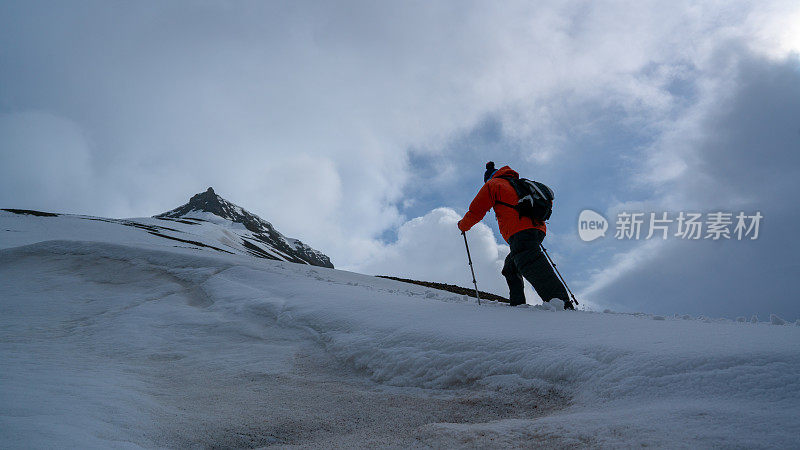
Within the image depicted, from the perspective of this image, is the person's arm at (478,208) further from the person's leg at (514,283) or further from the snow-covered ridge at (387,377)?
the snow-covered ridge at (387,377)

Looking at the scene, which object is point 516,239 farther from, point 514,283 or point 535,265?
point 514,283

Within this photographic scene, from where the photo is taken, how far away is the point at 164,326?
662 centimetres

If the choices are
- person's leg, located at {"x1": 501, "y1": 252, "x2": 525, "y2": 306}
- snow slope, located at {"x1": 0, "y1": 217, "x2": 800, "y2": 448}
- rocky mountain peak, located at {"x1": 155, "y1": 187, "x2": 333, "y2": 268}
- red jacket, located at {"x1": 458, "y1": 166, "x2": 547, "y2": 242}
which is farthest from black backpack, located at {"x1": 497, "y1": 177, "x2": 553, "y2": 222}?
rocky mountain peak, located at {"x1": 155, "y1": 187, "x2": 333, "y2": 268}

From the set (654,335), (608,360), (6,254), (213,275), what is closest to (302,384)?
(608,360)

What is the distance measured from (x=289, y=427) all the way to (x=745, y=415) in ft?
9.51

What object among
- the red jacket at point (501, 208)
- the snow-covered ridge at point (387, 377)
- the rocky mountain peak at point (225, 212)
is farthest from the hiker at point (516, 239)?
the rocky mountain peak at point (225, 212)

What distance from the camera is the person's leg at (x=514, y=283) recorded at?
773cm

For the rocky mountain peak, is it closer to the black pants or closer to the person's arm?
the person's arm

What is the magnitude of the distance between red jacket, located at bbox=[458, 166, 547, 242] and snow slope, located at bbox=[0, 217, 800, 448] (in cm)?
196

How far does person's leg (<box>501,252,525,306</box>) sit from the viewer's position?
773cm

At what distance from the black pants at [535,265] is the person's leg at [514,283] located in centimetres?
23

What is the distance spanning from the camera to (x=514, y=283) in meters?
7.82

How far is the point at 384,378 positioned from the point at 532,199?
4298mm

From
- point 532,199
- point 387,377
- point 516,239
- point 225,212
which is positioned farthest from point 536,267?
point 225,212
